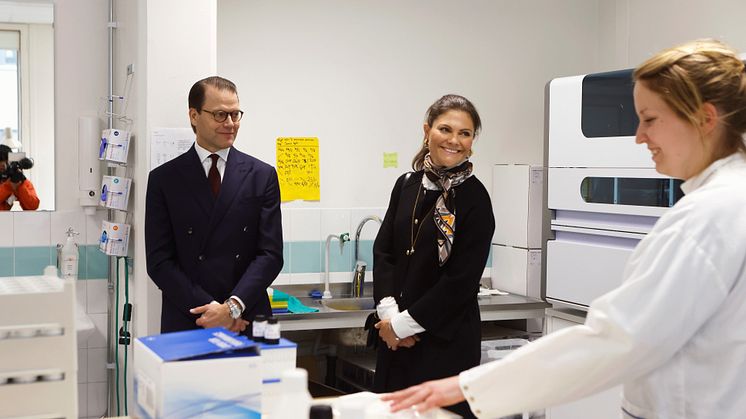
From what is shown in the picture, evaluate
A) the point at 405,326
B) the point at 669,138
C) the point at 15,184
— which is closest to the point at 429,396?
the point at 669,138

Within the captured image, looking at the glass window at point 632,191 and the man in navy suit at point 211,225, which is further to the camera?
the glass window at point 632,191

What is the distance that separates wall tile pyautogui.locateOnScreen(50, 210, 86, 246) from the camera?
4000mm

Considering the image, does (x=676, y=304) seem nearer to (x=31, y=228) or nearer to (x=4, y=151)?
(x=31, y=228)

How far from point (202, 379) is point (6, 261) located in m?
2.69

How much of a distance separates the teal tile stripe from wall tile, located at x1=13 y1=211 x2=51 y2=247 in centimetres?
3

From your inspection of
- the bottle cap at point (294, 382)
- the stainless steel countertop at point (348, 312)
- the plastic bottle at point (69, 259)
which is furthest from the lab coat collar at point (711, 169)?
the plastic bottle at point (69, 259)

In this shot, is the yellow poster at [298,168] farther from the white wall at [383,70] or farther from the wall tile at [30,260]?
the wall tile at [30,260]

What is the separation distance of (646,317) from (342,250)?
3.06 meters

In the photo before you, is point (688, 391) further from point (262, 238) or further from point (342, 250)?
point (342, 250)

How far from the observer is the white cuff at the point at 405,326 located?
2807 millimetres

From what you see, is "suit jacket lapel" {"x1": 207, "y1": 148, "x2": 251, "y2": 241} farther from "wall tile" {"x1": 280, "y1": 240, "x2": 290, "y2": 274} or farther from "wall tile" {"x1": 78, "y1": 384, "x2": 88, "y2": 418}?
"wall tile" {"x1": 78, "y1": 384, "x2": 88, "y2": 418}

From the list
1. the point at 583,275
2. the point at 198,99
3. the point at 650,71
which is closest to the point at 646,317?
the point at 650,71

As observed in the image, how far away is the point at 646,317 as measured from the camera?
60.5 inches

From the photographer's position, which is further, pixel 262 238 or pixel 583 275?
pixel 583 275
